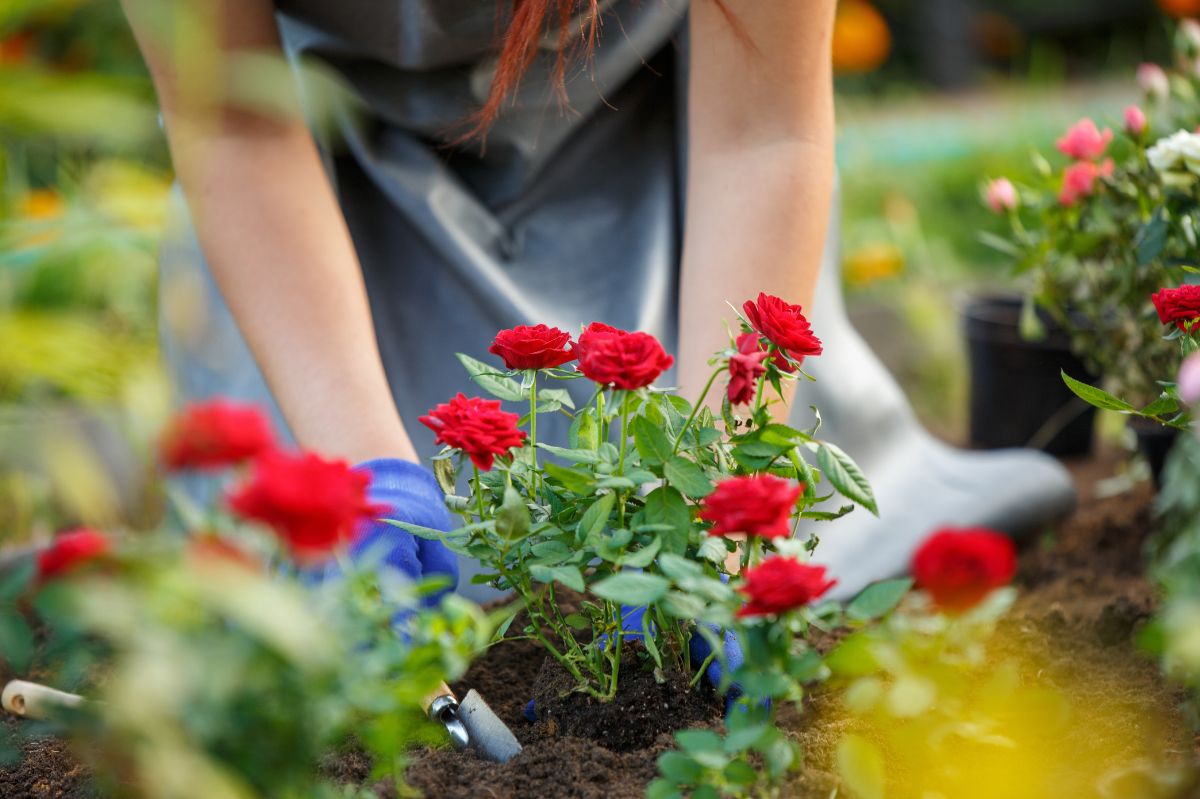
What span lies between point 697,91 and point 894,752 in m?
0.82

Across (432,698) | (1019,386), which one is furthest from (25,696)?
(1019,386)

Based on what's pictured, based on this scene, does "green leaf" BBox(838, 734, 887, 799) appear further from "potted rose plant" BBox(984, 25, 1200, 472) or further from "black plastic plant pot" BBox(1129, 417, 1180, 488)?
"black plastic plant pot" BBox(1129, 417, 1180, 488)

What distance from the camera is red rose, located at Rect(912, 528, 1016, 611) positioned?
660 millimetres

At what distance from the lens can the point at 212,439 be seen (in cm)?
67

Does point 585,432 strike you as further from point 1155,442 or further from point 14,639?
point 1155,442

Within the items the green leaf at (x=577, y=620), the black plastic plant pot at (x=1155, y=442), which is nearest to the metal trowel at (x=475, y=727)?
the green leaf at (x=577, y=620)

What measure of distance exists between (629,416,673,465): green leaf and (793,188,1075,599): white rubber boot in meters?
0.87

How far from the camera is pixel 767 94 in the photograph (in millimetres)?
1344

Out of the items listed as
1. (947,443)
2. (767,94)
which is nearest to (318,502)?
(767,94)

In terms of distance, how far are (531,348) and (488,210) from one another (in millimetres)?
879

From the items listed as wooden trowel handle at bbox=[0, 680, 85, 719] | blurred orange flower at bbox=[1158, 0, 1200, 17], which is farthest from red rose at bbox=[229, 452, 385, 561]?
blurred orange flower at bbox=[1158, 0, 1200, 17]

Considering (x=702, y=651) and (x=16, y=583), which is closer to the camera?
(x=16, y=583)

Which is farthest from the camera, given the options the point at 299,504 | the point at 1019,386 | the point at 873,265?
the point at 873,265

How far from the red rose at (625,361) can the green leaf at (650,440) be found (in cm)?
5
